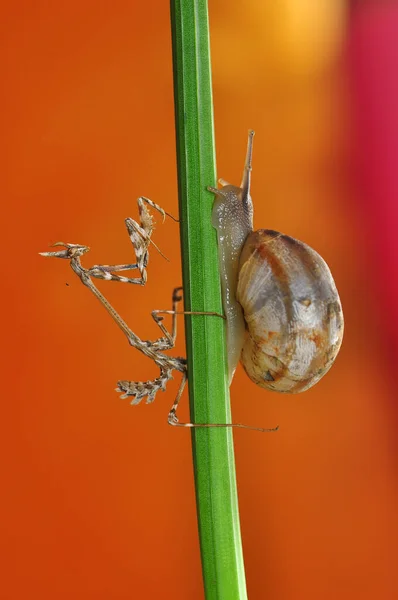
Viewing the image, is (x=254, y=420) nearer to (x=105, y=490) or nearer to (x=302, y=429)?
(x=302, y=429)

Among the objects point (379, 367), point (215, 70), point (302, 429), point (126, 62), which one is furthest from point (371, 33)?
point (302, 429)

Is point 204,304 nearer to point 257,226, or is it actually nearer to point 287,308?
point 287,308

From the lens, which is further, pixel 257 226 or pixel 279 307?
pixel 257 226

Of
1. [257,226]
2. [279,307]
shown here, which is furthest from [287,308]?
[257,226]

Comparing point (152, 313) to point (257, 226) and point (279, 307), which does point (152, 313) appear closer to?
point (279, 307)

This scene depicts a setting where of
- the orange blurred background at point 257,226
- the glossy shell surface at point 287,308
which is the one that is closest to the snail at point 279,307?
the glossy shell surface at point 287,308
